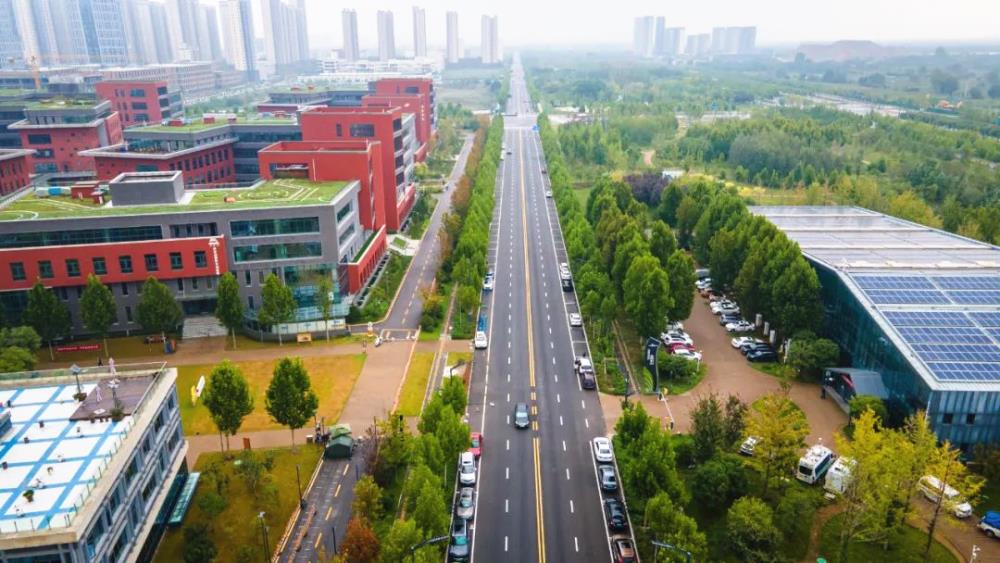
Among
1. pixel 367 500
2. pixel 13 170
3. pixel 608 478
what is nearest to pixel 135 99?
pixel 13 170

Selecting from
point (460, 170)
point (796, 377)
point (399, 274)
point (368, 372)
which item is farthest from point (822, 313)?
point (460, 170)

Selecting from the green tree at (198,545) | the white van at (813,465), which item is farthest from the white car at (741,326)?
the green tree at (198,545)

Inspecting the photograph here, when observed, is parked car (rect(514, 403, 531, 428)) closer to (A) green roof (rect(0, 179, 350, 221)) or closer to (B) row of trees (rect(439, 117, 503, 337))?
(B) row of trees (rect(439, 117, 503, 337))

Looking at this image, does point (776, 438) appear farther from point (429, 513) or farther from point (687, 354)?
point (687, 354)

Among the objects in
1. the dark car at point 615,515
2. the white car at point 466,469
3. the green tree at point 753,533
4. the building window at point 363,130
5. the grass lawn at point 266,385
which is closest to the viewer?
the green tree at point 753,533

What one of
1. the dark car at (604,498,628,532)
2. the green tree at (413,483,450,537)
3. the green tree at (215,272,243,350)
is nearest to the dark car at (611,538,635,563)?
the dark car at (604,498,628,532)

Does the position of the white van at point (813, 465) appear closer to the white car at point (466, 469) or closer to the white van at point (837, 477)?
the white van at point (837, 477)
